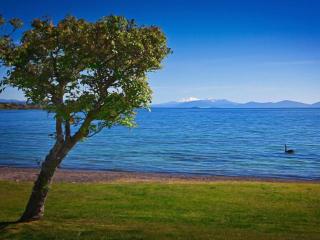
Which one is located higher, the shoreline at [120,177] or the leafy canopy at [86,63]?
the leafy canopy at [86,63]

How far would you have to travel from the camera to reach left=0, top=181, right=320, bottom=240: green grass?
1938 cm

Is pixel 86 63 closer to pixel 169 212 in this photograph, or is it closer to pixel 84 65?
pixel 84 65

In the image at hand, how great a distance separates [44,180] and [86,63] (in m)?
6.62

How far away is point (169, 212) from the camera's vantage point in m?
25.4

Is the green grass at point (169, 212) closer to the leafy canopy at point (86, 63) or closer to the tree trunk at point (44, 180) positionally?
the tree trunk at point (44, 180)

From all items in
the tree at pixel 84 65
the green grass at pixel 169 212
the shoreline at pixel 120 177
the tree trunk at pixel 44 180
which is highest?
the tree at pixel 84 65

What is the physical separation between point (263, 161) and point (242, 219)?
46309 millimetres

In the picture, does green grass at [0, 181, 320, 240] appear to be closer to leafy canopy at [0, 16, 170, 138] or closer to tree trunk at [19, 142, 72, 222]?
tree trunk at [19, 142, 72, 222]

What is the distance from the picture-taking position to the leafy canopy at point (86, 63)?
1859 cm

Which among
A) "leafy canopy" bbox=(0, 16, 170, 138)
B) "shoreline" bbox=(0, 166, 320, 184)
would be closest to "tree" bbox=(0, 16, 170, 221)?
"leafy canopy" bbox=(0, 16, 170, 138)

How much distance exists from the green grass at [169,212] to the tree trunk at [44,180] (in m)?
0.75

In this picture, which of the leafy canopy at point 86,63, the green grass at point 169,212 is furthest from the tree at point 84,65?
the green grass at point 169,212

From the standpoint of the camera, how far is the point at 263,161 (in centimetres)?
6812

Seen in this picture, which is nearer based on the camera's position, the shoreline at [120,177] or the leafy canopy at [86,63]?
the leafy canopy at [86,63]
